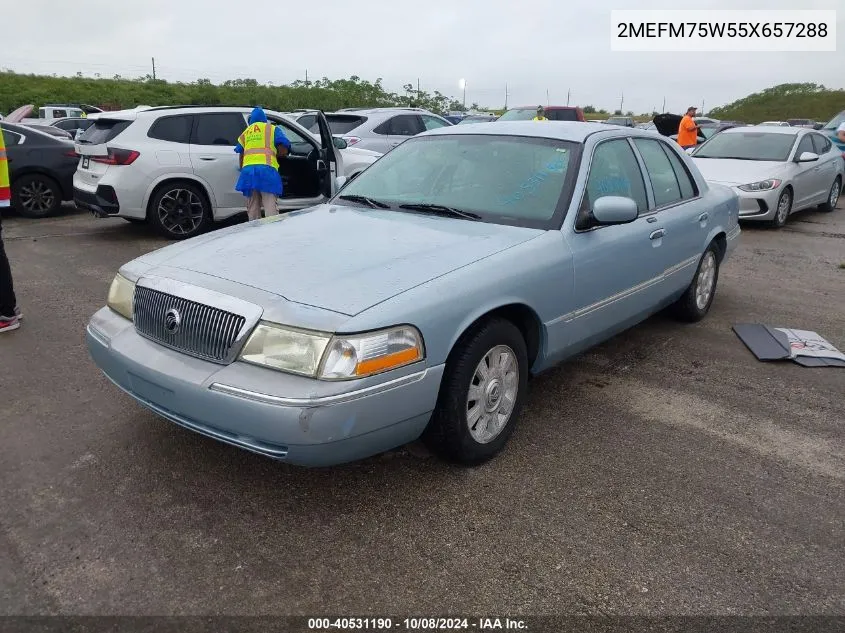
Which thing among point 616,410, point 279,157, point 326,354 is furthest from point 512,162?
point 279,157

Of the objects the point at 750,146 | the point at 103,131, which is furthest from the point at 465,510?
the point at 750,146

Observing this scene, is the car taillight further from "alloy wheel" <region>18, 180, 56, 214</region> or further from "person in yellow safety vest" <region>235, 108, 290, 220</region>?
"alloy wheel" <region>18, 180, 56, 214</region>

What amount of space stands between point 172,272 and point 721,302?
4.99m

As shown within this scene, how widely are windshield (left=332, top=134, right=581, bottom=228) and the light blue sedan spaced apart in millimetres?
12

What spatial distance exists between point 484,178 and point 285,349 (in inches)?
73.3

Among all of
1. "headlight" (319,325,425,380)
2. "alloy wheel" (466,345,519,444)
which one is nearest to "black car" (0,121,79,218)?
"alloy wheel" (466,345,519,444)

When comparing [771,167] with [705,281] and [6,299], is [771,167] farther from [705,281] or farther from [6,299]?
[6,299]

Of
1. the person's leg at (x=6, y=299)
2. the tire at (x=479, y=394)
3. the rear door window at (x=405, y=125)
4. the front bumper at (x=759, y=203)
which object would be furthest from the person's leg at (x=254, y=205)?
the front bumper at (x=759, y=203)

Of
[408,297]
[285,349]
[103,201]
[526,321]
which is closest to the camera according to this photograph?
[285,349]

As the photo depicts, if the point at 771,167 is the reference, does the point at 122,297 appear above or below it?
below

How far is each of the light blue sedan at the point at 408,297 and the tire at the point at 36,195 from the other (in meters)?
7.68

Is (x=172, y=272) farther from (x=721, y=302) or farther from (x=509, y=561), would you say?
(x=721, y=302)

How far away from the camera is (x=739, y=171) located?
10078mm

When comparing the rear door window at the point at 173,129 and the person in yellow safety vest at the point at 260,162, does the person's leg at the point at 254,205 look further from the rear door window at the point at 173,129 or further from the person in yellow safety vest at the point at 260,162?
the rear door window at the point at 173,129
